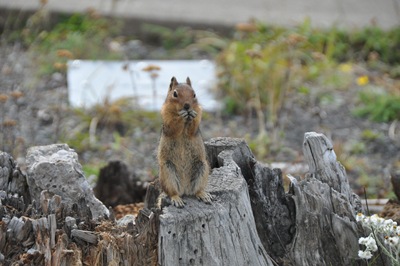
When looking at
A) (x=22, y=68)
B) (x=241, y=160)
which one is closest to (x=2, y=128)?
(x=22, y=68)

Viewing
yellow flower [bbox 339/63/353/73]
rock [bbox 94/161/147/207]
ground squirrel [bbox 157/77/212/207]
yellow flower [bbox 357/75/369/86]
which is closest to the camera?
ground squirrel [bbox 157/77/212/207]

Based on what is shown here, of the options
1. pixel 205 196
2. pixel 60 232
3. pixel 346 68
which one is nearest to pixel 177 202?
pixel 205 196

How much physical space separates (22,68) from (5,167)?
14.2 feet

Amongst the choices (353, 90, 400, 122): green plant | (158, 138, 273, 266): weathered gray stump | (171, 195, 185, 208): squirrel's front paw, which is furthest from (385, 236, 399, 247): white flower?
(353, 90, 400, 122): green plant

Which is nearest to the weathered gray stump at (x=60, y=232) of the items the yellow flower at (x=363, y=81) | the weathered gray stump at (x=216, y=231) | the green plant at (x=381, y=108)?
the weathered gray stump at (x=216, y=231)

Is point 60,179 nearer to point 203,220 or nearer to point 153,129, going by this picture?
point 203,220

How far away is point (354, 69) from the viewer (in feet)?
30.2

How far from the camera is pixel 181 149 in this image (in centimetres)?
429

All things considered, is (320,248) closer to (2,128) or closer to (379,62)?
(2,128)

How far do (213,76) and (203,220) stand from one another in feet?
16.1

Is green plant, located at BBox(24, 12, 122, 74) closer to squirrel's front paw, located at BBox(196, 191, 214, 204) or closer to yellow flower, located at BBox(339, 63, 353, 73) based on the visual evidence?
yellow flower, located at BBox(339, 63, 353, 73)

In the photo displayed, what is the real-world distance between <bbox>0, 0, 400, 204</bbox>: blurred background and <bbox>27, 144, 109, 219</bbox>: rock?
1.53 metres

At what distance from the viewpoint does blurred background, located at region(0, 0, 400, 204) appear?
7.33 meters

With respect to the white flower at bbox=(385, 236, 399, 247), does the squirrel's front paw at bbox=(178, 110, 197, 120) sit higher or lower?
higher
